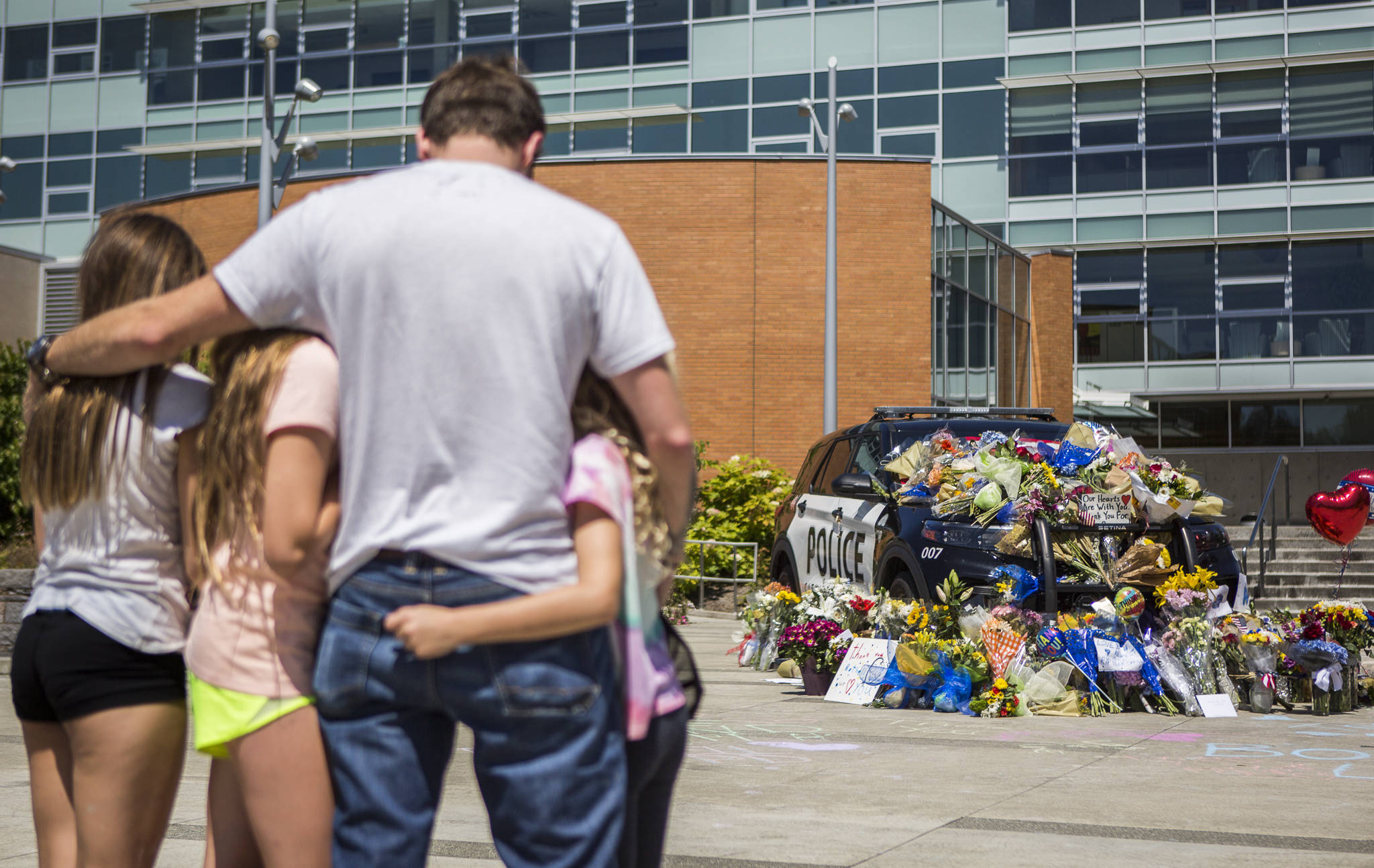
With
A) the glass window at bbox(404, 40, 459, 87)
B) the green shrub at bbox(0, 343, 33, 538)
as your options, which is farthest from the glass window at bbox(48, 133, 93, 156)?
the green shrub at bbox(0, 343, 33, 538)

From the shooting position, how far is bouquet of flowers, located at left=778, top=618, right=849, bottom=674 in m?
9.91

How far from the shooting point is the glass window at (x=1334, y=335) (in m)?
→ 30.6

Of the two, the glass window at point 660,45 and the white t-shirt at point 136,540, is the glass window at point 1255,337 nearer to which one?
the glass window at point 660,45

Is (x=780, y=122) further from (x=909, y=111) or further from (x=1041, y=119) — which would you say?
(x=1041, y=119)

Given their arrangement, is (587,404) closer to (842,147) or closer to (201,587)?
(201,587)

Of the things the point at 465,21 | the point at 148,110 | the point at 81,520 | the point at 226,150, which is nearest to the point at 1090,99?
the point at 465,21

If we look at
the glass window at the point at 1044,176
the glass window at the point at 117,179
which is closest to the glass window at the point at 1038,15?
the glass window at the point at 1044,176

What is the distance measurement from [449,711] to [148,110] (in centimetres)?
3766

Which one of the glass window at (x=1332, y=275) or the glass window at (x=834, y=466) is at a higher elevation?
the glass window at (x=1332, y=275)

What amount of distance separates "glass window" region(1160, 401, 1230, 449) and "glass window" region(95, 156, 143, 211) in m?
25.8

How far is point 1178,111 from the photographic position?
32.0 metres

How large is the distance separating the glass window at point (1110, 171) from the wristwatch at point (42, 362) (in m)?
31.7

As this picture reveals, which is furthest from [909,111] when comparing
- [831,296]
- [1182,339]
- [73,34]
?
[73,34]

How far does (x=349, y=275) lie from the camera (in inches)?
85.7
